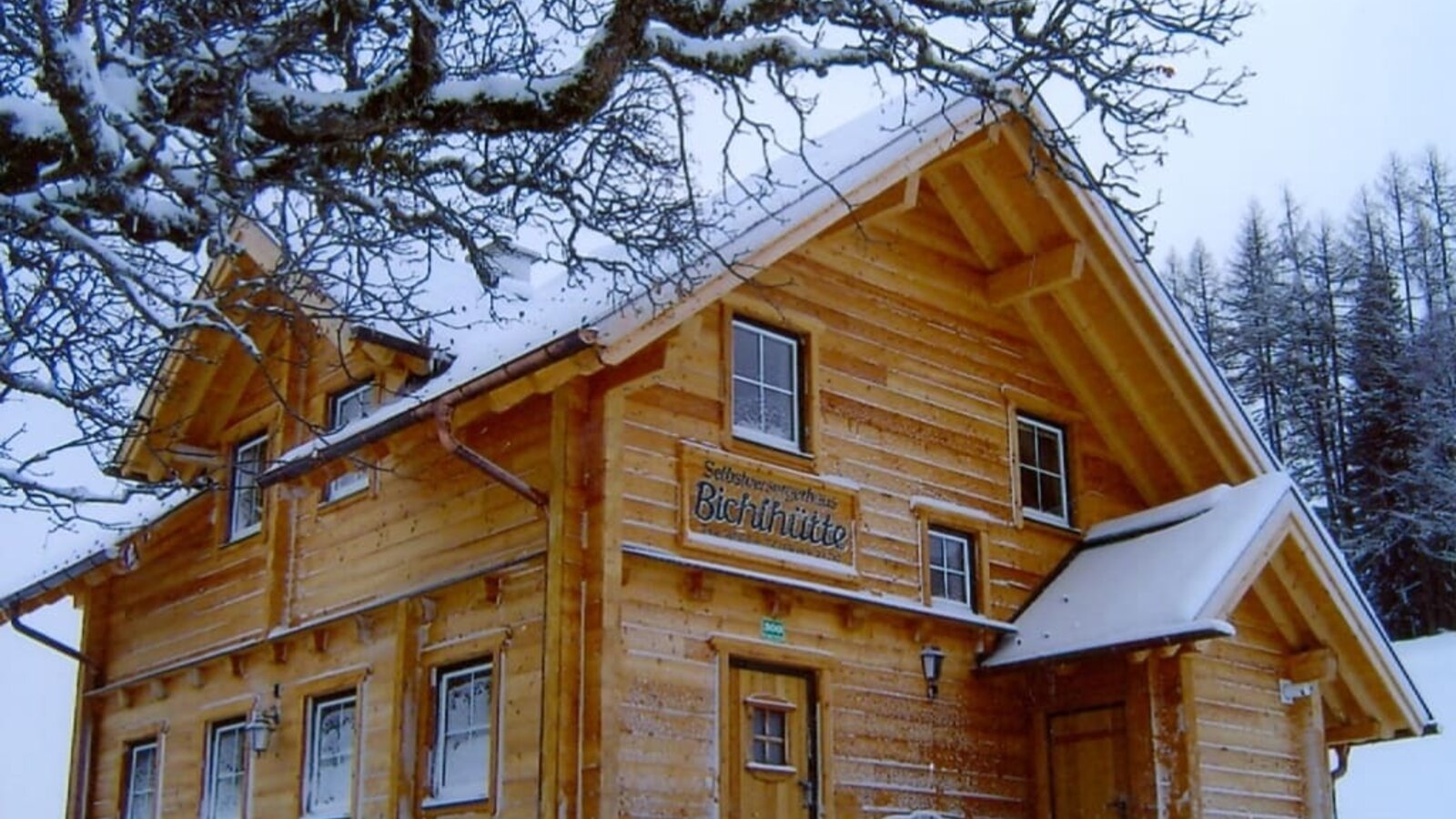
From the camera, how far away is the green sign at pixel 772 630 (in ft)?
41.4

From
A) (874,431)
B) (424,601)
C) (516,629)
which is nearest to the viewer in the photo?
(516,629)

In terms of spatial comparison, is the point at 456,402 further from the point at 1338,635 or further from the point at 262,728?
the point at 1338,635

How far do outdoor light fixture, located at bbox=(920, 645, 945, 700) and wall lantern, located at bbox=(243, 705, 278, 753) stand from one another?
5.41 meters

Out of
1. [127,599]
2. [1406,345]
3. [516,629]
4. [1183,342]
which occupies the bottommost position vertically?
[516,629]

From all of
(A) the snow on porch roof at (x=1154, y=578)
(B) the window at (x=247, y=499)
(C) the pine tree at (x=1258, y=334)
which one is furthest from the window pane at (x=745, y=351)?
(C) the pine tree at (x=1258, y=334)

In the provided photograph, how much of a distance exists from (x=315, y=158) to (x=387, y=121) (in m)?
0.52

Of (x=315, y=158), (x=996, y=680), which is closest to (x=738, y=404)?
(x=996, y=680)

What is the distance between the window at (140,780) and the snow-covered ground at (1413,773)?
1913 centimetres

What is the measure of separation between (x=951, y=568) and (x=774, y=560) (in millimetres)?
2496

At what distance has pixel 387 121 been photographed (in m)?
7.65

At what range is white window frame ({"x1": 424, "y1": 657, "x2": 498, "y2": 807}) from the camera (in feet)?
38.7

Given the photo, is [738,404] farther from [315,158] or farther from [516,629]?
[315,158]

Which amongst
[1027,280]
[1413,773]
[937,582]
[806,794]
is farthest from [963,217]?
[1413,773]

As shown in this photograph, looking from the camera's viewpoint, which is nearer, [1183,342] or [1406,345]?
[1183,342]
